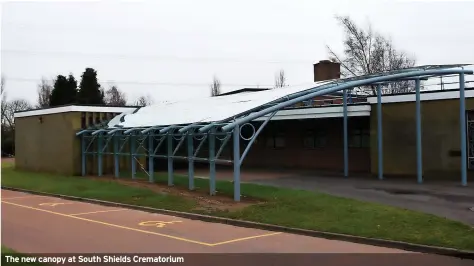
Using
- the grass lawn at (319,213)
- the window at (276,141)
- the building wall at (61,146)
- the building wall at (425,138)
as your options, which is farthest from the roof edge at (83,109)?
the building wall at (425,138)

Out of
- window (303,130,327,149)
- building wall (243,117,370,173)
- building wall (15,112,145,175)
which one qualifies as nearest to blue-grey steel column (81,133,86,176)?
building wall (15,112,145,175)

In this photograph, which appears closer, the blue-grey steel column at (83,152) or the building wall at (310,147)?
the building wall at (310,147)

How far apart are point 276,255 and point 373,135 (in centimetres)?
1656

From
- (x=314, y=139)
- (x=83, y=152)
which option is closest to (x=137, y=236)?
(x=83, y=152)

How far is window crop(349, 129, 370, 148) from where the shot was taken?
2705 centimetres

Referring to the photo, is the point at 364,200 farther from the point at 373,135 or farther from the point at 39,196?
the point at 39,196

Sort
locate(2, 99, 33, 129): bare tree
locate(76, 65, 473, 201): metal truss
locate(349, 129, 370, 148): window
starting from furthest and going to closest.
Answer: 1. locate(2, 99, 33, 129): bare tree
2. locate(349, 129, 370, 148): window
3. locate(76, 65, 473, 201): metal truss

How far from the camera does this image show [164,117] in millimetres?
24094

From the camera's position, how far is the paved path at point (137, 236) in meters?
9.40

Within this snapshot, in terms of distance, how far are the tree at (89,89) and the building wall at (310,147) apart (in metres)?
30.8

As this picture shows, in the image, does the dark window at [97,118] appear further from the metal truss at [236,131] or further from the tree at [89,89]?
the tree at [89,89]

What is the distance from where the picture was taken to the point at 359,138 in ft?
90.0

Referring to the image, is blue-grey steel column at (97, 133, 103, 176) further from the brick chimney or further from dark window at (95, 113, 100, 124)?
the brick chimney

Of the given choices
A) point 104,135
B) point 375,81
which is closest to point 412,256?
point 375,81
